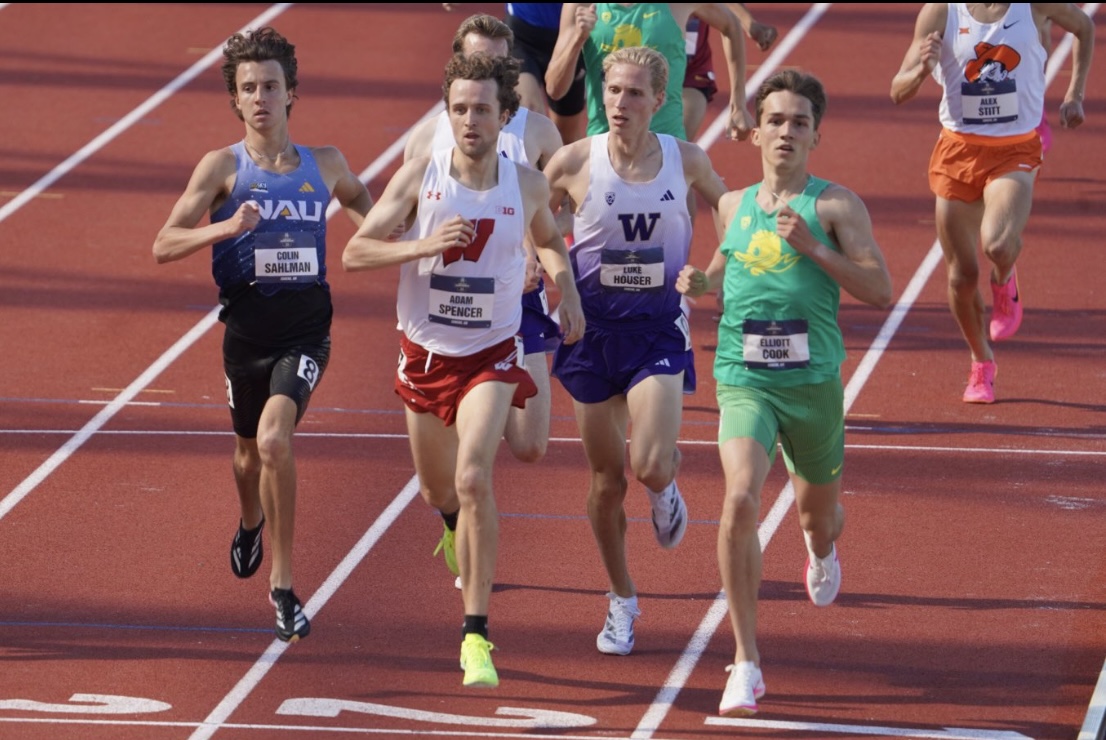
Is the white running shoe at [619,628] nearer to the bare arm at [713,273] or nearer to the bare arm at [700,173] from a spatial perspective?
the bare arm at [713,273]

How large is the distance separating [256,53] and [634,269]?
54.8 inches

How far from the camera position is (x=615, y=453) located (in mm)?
6512

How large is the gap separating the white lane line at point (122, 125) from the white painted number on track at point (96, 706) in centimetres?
669

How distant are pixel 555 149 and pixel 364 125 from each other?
22.9 feet

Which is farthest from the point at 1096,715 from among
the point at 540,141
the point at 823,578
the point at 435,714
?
the point at 540,141

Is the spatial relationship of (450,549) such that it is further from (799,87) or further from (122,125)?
(122,125)

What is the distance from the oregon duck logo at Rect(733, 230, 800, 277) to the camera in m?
5.91

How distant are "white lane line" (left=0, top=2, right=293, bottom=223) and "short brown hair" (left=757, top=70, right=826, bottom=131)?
7.40m

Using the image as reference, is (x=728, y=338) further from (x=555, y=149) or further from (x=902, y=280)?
(x=902, y=280)

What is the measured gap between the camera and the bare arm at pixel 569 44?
7.93 meters

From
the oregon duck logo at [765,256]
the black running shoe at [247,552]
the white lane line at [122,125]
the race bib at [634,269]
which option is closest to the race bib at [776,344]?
the oregon duck logo at [765,256]

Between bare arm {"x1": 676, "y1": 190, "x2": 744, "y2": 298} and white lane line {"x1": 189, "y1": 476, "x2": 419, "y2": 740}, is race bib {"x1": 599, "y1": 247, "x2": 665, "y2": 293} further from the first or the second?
white lane line {"x1": 189, "y1": 476, "x2": 419, "y2": 740}

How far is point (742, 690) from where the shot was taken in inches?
222

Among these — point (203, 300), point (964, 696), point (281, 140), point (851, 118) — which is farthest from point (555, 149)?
point (851, 118)
